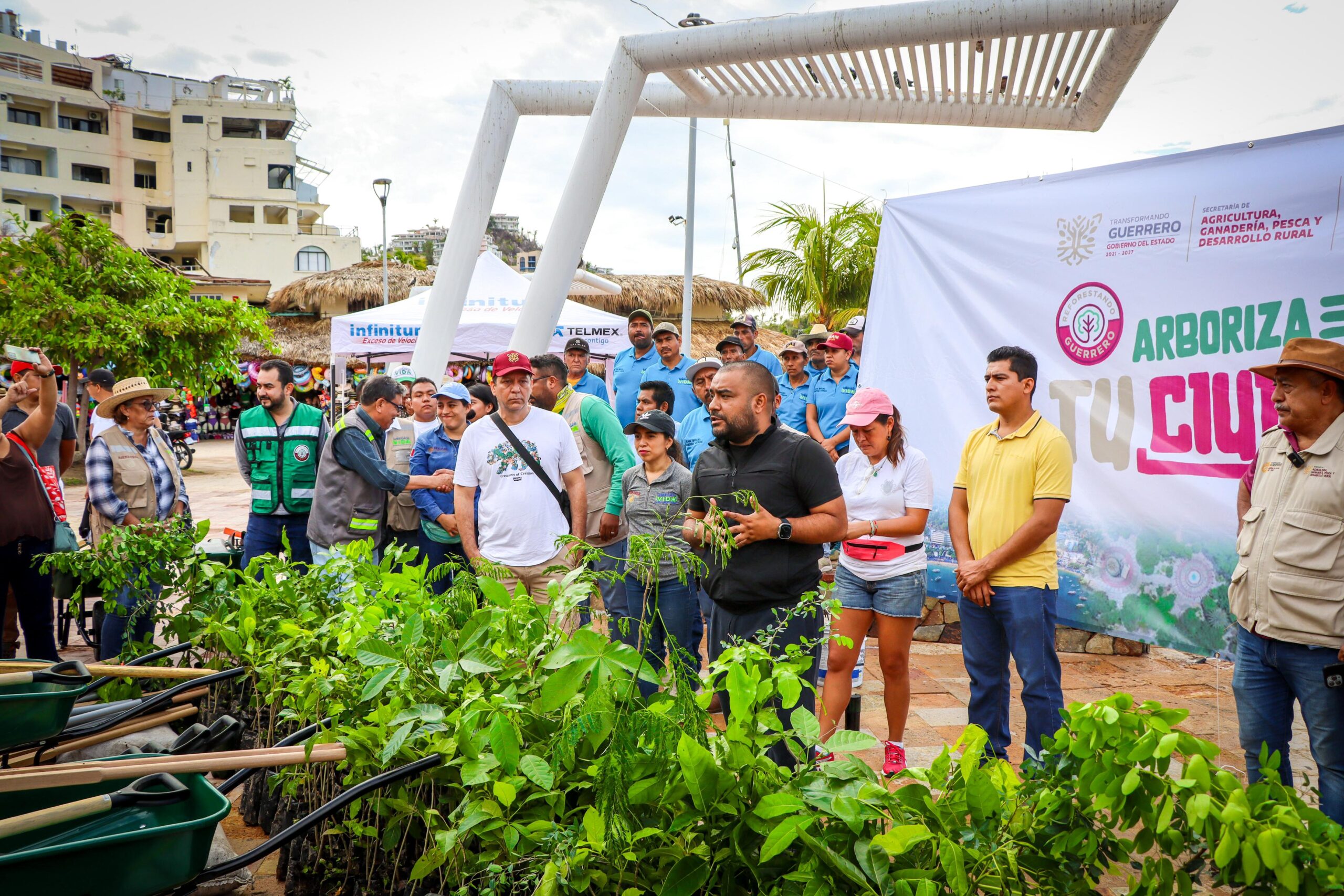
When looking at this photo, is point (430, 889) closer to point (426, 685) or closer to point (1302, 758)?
point (426, 685)

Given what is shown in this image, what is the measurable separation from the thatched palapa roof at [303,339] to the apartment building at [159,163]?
21.4 m

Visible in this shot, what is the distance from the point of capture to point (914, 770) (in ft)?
5.51

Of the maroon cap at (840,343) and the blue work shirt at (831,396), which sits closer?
the maroon cap at (840,343)

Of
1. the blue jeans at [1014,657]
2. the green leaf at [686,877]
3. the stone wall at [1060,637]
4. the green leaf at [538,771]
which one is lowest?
the stone wall at [1060,637]

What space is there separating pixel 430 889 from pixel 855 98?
17.4 feet

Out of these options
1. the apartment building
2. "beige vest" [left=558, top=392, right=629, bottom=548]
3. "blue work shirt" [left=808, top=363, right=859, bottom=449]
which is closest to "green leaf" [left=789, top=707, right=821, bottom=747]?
"beige vest" [left=558, top=392, right=629, bottom=548]

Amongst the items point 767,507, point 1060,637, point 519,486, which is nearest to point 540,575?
point 519,486

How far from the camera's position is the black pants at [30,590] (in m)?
4.60

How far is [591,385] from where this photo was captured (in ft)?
24.3

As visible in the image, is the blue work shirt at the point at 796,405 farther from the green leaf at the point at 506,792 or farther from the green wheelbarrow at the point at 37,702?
the green leaf at the point at 506,792

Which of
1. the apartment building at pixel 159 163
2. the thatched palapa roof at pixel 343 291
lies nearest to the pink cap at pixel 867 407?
the thatched palapa roof at pixel 343 291

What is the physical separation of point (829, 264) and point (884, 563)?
12147 millimetres

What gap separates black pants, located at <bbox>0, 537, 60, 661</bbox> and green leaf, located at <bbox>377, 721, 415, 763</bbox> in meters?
3.69

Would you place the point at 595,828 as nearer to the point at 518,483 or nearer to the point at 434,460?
the point at 518,483
